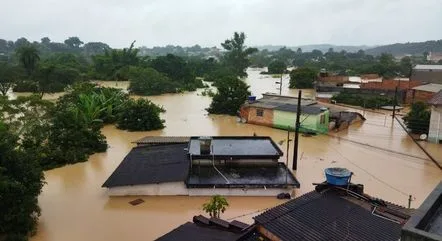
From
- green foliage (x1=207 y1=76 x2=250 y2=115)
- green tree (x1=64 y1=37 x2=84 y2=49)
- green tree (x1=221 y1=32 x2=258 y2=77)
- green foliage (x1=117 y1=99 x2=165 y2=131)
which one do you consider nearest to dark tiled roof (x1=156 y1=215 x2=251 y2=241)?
green foliage (x1=117 y1=99 x2=165 y2=131)

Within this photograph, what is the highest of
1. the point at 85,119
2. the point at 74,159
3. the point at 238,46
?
A: the point at 238,46

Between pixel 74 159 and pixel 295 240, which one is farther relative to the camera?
pixel 74 159

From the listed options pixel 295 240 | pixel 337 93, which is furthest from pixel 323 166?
pixel 337 93

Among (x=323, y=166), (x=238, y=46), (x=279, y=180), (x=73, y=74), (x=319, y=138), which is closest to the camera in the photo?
(x=279, y=180)

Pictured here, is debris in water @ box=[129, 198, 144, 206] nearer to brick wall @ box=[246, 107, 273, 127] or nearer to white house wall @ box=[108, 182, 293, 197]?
white house wall @ box=[108, 182, 293, 197]

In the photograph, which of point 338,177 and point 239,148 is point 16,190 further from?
point 239,148

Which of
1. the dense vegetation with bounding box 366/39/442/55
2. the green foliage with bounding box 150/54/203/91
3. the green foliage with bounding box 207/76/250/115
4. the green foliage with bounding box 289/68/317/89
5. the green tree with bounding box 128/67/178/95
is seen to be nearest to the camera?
the green foliage with bounding box 207/76/250/115

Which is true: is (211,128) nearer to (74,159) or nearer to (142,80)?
(74,159)
